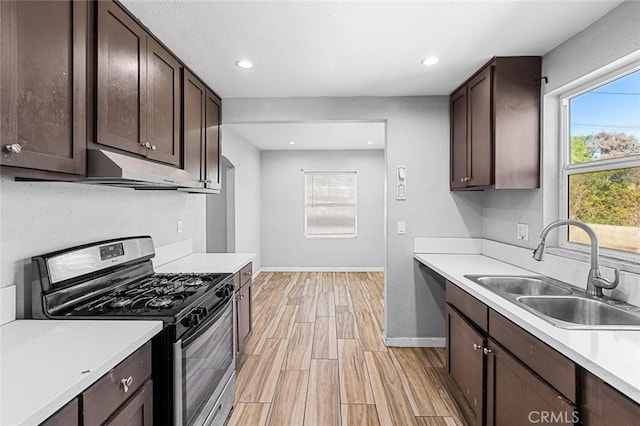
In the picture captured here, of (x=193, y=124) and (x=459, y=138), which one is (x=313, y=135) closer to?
(x=459, y=138)

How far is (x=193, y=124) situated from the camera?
2.67 meters

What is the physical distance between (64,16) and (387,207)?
2.69 m

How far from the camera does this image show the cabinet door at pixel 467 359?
73.5 inches

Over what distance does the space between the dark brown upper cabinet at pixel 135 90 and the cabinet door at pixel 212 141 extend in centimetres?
53

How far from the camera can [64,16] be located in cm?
134

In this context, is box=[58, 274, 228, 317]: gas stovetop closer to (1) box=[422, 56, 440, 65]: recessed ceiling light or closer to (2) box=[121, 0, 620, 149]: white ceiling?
(2) box=[121, 0, 620, 149]: white ceiling

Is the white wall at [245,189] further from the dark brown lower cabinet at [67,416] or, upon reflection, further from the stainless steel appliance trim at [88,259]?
the dark brown lower cabinet at [67,416]

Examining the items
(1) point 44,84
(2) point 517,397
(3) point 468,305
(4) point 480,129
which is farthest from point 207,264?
(4) point 480,129

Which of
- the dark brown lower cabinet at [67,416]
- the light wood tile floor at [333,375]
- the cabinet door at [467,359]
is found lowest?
the light wood tile floor at [333,375]

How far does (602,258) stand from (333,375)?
6.62 ft

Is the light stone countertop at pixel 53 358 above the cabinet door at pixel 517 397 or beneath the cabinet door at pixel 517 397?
above

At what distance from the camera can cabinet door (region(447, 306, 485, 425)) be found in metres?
1.87

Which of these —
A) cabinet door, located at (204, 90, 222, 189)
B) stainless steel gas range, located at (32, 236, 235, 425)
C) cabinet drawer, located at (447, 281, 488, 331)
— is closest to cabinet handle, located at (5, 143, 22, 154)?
stainless steel gas range, located at (32, 236, 235, 425)

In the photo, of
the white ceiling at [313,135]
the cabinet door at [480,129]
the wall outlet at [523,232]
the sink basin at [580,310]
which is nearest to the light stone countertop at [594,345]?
the sink basin at [580,310]
